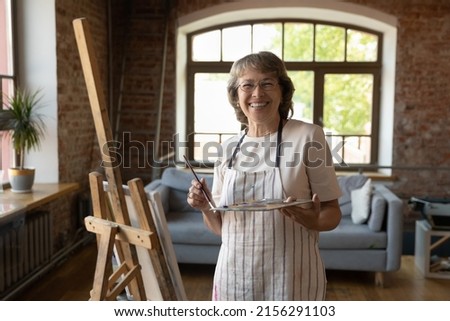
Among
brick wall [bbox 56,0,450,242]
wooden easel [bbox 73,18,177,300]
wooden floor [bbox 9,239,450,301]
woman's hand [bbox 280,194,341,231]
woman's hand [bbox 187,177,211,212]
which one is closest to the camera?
woman's hand [bbox 280,194,341,231]

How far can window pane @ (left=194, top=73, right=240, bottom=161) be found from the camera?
625 cm

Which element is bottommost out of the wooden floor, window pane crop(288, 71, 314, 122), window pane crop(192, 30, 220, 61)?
the wooden floor

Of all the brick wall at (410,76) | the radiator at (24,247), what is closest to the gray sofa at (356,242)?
the radiator at (24,247)

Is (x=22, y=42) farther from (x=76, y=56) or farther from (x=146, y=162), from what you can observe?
(x=146, y=162)

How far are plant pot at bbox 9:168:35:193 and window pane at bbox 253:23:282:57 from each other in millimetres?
3338

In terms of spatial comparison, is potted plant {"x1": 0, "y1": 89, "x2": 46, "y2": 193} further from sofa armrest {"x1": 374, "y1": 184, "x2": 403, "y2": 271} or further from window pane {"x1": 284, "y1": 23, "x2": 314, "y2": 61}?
window pane {"x1": 284, "y1": 23, "x2": 314, "y2": 61}

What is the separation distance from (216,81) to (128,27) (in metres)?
1.20

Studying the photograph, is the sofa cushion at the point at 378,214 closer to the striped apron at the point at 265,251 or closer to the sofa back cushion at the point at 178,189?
the sofa back cushion at the point at 178,189

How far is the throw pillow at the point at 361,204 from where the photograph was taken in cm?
414

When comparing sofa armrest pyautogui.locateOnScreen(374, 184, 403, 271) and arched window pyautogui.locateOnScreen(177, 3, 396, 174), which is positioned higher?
arched window pyautogui.locateOnScreen(177, 3, 396, 174)

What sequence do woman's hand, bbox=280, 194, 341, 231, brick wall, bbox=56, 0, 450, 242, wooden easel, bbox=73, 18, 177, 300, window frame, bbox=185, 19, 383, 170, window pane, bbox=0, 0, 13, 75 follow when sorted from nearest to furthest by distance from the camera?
woman's hand, bbox=280, 194, 341, 231 < wooden easel, bbox=73, 18, 177, 300 < window pane, bbox=0, 0, 13, 75 < brick wall, bbox=56, 0, 450, 242 < window frame, bbox=185, 19, 383, 170

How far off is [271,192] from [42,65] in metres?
3.30

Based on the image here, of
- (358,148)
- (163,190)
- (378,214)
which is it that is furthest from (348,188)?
(358,148)

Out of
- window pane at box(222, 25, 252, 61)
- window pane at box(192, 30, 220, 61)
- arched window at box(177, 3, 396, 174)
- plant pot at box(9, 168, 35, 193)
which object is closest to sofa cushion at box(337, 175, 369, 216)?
arched window at box(177, 3, 396, 174)
